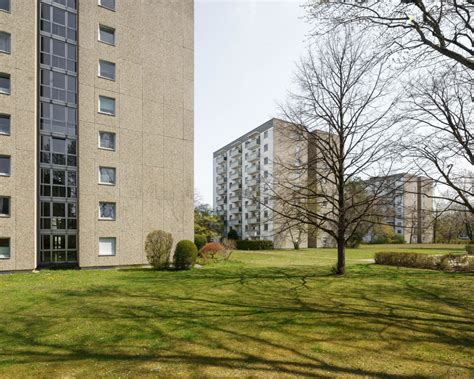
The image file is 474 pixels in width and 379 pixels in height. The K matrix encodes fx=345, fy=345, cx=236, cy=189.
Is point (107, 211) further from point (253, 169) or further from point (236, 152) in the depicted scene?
point (236, 152)

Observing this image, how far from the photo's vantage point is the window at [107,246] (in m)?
23.5

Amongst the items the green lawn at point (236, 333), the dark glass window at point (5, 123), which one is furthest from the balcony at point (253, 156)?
the green lawn at point (236, 333)

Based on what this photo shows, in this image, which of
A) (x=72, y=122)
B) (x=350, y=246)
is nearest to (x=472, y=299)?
(x=72, y=122)

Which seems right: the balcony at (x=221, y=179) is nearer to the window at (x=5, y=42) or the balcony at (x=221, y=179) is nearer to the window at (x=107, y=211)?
the window at (x=107, y=211)

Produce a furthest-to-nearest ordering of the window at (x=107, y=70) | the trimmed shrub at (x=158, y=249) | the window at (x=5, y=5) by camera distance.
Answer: the window at (x=107, y=70)
the trimmed shrub at (x=158, y=249)
the window at (x=5, y=5)

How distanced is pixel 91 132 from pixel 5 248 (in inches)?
348

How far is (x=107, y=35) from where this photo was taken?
2489 centimetres

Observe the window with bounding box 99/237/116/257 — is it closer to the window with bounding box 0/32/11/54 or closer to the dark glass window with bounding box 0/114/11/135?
the dark glass window with bounding box 0/114/11/135

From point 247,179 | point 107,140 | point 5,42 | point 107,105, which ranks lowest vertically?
point 107,140

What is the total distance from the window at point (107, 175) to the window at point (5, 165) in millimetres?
5322

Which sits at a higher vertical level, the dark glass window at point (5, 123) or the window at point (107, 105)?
the window at point (107, 105)

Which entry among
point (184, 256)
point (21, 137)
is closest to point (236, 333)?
point (184, 256)

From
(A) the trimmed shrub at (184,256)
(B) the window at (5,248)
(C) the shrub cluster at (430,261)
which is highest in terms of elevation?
(B) the window at (5,248)

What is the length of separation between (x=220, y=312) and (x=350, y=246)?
54.4 meters
